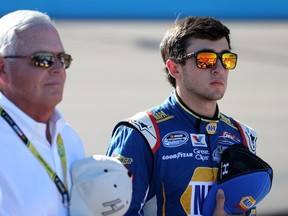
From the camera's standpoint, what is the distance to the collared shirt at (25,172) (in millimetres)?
3553

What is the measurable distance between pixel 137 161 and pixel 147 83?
11100 millimetres

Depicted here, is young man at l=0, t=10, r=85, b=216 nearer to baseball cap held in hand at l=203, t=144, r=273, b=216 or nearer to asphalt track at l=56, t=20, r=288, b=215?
baseball cap held in hand at l=203, t=144, r=273, b=216

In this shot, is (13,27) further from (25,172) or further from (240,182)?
(240,182)

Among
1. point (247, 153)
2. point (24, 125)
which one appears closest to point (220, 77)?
point (247, 153)

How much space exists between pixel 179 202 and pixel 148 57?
1404 centimetres

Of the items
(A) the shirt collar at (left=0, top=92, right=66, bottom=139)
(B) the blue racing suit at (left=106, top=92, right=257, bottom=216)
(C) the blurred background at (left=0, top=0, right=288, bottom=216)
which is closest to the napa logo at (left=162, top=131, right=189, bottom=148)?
(B) the blue racing suit at (left=106, top=92, right=257, bottom=216)

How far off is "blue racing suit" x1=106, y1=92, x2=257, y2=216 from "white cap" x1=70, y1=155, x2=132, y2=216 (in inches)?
30.0

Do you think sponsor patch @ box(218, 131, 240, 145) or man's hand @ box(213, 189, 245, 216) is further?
sponsor patch @ box(218, 131, 240, 145)

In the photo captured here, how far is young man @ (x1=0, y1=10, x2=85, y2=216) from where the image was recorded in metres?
3.56

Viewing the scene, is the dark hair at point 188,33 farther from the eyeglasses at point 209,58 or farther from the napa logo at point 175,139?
the napa logo at point 175,139

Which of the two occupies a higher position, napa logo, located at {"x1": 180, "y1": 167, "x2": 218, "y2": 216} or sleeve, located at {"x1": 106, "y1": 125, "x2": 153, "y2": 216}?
sleeve, located at {"x1": 106, "y1": 125, "x2": 153, "y2": 216}

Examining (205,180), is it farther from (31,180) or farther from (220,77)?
(31,180)

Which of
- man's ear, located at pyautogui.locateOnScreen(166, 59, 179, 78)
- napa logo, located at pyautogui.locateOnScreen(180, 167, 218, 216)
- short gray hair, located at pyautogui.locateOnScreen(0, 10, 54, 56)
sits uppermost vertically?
short gray hair, located at pyautogui.locateOnScreen(0, 10, 54, 56)

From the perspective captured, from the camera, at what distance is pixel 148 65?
1761 centimetres
